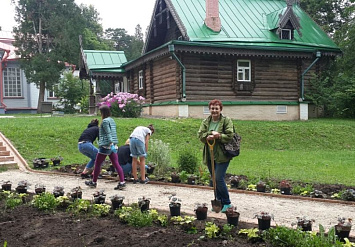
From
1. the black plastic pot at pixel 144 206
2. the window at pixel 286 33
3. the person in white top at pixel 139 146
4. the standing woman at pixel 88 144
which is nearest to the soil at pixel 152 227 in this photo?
the black plastic pot at pixel 144 206

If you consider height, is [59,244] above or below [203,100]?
below


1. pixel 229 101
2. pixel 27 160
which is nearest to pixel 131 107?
pixel 229 101

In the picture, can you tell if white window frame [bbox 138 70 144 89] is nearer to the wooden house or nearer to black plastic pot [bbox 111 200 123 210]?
the wooden house

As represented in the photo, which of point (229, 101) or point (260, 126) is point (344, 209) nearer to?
point (260, 126)

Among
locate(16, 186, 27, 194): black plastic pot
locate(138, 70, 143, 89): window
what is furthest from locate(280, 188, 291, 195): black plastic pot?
locate(138, 70, 143, 89): window

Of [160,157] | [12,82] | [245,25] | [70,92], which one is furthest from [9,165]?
[12,82]

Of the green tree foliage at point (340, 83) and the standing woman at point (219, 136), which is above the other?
the green tree foliage at point (340, 83)

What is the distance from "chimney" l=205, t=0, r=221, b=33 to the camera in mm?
22188

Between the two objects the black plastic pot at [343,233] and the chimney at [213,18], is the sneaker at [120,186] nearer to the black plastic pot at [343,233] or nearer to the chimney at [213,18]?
the black plastic pot at [343,233]

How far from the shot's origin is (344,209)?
614 cm

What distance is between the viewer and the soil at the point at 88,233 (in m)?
4.36

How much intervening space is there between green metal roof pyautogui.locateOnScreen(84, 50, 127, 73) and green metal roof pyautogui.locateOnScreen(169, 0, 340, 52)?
7173 millimetres

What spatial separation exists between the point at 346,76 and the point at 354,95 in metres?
1.70

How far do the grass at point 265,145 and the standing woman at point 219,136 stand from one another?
310 cm
